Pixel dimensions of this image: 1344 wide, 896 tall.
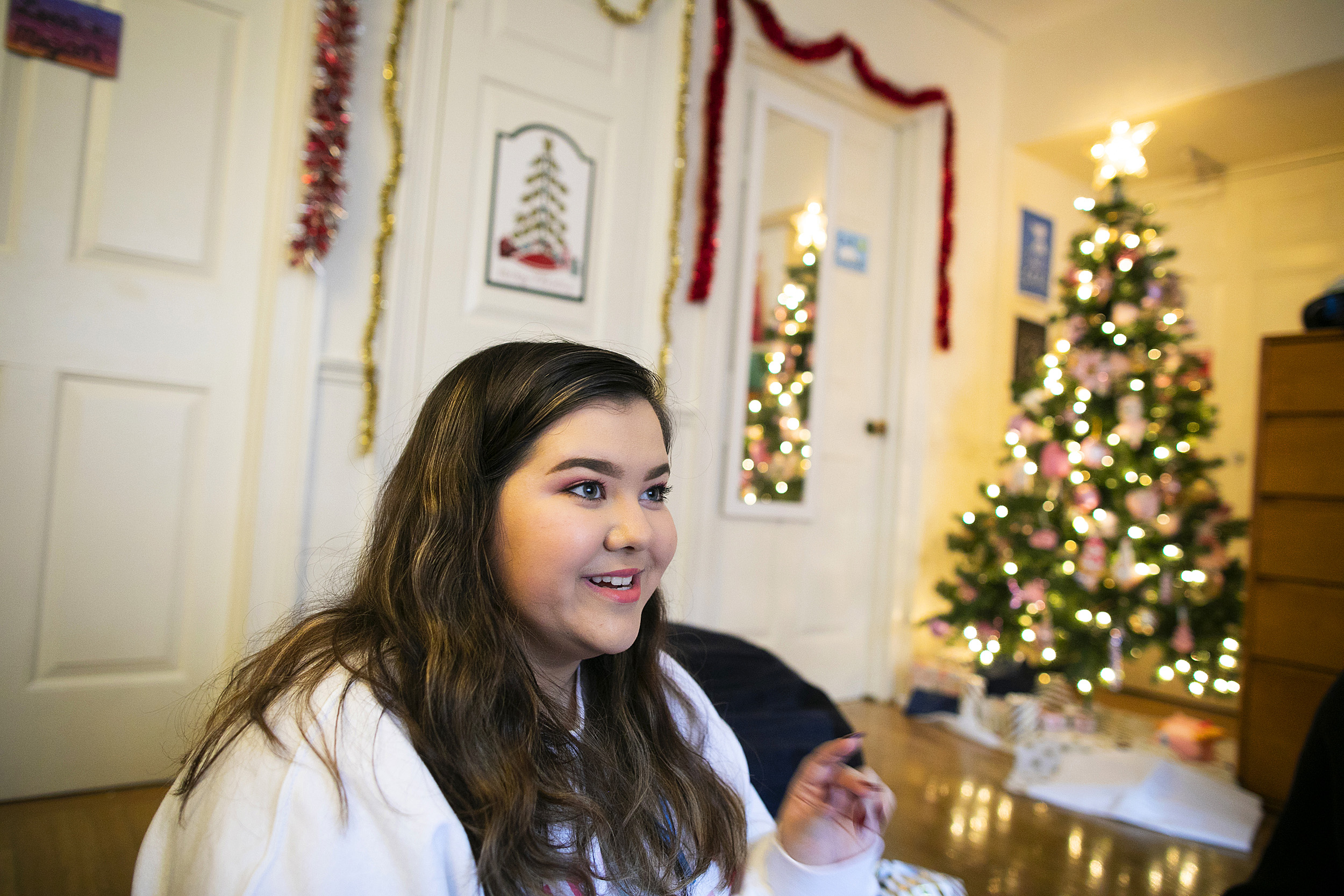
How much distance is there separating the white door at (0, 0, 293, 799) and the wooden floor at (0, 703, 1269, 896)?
0.23m

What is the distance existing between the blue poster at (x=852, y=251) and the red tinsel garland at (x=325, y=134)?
7.55ft

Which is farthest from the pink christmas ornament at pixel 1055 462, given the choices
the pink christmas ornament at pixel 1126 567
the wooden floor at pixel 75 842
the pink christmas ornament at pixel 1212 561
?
the wooden floor at pixel 75 842

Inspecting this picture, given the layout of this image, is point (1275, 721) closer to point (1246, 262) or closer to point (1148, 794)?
point (1148, 794)

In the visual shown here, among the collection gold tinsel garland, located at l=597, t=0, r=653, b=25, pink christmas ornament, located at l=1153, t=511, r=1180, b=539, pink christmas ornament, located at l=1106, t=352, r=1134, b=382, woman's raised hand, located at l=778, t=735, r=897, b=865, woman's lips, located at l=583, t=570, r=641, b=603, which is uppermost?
gold tinsel garland, located at l=597, t=0, r=653, b=25

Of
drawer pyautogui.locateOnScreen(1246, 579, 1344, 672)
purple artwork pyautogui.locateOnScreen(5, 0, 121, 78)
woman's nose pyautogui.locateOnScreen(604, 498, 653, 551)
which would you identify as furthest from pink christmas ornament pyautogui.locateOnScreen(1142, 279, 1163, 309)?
purple artwork pyautogui.locateOnScreen(5, 0, 121, 78)

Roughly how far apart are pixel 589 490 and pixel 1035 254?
14.4ft

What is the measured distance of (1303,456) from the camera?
285 centimetres

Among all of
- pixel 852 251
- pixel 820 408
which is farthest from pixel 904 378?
pixel 852 251

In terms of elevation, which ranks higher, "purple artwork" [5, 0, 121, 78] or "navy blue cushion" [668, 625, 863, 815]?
"purple artwork" [5, 0, 121, 78]

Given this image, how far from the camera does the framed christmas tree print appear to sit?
9.46 ft

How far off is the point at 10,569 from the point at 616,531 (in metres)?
2.04

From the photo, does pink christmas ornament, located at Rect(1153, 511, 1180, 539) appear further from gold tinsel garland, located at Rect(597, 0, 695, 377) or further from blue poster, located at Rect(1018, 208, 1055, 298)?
gold tinsel garland, located at Rect(597, 0, 695, 377)

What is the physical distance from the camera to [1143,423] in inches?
141

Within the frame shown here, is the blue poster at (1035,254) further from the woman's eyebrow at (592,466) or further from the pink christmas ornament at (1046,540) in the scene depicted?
the woman's eyebrow at (592,466)
